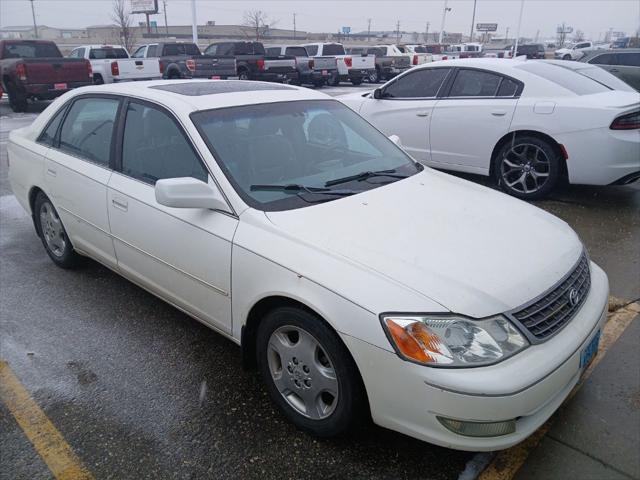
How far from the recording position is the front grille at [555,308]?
7.47 feet

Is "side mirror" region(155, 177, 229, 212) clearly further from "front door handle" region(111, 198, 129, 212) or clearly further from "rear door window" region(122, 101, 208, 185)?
"front door handle" region(111, 198, 129, 212)

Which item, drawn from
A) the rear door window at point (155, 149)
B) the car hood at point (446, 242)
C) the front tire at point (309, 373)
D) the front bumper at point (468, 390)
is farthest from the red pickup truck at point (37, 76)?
the front bumper at point (468, 390)

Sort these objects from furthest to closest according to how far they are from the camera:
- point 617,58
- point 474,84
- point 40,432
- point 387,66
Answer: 1. point 387,66
2. point 617,58
3. point 474,84
4. point 40,432

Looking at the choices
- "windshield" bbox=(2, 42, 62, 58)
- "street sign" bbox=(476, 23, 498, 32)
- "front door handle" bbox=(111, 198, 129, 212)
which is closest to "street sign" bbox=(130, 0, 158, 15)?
"windshield" bbox=(2, 42, 62, 58)

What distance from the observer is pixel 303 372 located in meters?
2.59

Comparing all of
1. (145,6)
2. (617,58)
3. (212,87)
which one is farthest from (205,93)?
(145,6)

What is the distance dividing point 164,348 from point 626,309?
325 cm

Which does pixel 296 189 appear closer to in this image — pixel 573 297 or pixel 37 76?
pixel 573 297

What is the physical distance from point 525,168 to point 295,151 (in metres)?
3.90

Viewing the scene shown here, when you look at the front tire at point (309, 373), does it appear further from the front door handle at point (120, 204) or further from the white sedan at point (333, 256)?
the front door handle at point (120, 204)

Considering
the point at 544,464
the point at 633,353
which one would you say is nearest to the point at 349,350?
the point at 544,464

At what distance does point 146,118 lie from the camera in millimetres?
3498

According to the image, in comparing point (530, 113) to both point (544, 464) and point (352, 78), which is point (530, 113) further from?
point (352, 78)

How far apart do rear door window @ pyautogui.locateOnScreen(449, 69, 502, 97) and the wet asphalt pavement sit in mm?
2752
